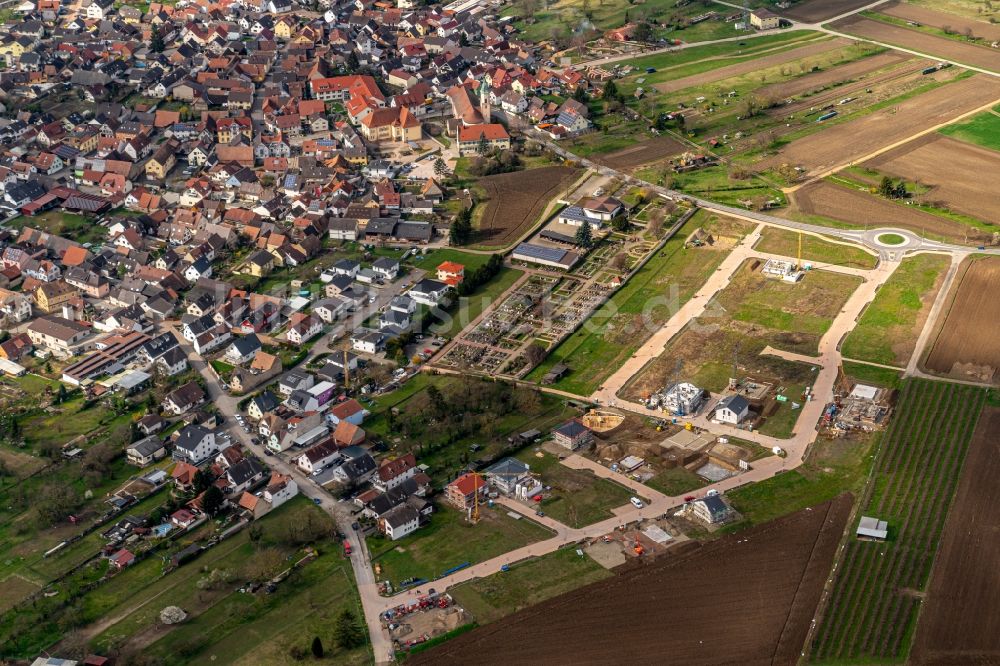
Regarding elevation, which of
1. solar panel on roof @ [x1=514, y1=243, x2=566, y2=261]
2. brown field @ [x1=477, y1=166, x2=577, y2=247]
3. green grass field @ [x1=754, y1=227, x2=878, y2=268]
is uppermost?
brown field @ [x1=477, y1=166, x2=577, y2=247]


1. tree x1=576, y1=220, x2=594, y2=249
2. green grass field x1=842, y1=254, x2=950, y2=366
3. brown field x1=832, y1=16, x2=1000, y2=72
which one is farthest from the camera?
brown field x1=832, y1=16, x2=1000, y2=72

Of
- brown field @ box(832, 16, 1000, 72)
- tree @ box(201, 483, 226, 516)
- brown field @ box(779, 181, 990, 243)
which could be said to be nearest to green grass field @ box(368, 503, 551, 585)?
tree @ box(201, 483, 226, 516)

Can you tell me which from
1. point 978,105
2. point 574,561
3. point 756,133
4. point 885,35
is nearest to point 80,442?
point 574,561

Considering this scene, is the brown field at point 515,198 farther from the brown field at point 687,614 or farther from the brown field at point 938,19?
the brown field at point 938,19

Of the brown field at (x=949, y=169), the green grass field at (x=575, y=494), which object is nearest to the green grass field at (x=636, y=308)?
the green grass field at (x=575, y=494)

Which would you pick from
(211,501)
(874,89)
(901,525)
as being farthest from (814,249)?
(211,501)

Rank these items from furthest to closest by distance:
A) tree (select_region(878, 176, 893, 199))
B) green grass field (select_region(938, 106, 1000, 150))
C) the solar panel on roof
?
green grass field (select_region(938, 106, 1000, 150)) < tree (select_region(878, 176, 893, 199)) < the solar panel on roof

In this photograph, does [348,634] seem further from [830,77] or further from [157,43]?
[157,43]

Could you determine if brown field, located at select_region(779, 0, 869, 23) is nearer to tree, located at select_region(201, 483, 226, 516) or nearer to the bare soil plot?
the bare soil plot
